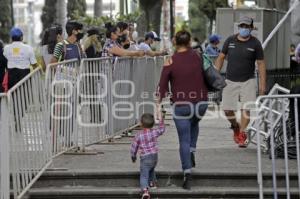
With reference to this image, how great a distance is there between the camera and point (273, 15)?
19.4 metres

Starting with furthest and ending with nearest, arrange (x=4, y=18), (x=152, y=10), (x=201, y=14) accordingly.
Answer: (x=4, y=18)
(x=201, y=14)
(x=152, y=10)

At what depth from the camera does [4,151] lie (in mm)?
7859

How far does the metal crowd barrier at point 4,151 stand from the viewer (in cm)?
778

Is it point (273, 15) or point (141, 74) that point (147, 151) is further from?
point (273, 15)

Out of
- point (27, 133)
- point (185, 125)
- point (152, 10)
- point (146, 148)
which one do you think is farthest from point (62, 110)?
point (152, 10)

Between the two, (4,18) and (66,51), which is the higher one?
(4,18)

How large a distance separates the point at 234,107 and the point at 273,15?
889cm

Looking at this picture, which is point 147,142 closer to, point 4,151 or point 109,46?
point 4,151

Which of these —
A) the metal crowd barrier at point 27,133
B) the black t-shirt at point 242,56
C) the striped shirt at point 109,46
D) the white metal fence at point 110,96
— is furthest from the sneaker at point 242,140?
the metal crowd barrier at point 27,133

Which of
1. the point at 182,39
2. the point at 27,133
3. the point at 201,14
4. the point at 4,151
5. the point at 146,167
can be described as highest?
the point at 201,14

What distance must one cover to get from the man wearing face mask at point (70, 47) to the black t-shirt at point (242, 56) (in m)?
2.17

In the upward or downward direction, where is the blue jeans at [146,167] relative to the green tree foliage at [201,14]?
downward

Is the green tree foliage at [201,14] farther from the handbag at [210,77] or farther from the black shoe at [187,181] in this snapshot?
the black shoe at [187,181]

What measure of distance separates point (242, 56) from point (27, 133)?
12.1 ft
